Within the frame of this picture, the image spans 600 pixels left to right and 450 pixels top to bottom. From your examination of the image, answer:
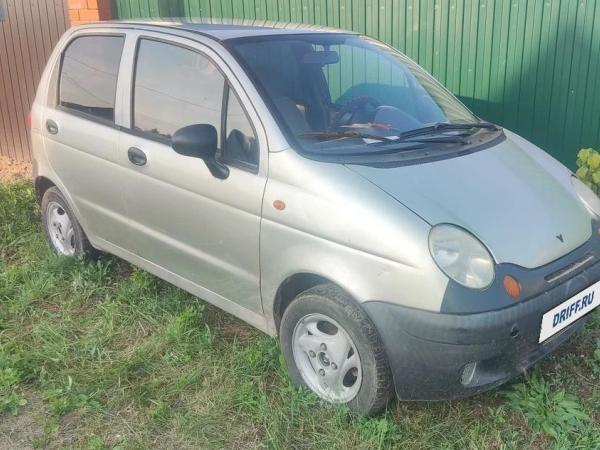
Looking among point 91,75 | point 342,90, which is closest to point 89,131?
point 91,75

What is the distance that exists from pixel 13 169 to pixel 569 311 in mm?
6975

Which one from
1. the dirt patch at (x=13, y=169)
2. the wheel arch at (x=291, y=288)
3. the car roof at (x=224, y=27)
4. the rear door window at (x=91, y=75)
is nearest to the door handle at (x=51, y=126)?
the rear door window at (x=91, y=75)

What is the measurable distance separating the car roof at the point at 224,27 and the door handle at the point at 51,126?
747mm

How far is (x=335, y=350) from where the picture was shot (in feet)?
9.58

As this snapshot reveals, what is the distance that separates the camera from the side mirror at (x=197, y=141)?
310cm

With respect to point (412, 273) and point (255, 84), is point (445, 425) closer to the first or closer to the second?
point (412, 273)

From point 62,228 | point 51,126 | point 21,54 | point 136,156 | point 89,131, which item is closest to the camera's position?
point 136,156

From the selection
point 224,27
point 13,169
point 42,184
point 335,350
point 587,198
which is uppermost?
point 224,27

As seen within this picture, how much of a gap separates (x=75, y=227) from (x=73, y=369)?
1306 mm

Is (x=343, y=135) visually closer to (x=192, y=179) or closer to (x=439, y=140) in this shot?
(x=439, y=140)

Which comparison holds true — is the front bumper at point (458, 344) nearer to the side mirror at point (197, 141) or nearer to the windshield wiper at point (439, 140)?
the windshield wiper at point (439, 140)

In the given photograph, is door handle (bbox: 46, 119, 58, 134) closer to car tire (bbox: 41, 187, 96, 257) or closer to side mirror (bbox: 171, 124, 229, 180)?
car tire (bbox: 41, 187, 96, 257)

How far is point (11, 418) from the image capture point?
317 centimetres

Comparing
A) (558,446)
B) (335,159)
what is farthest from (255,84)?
(558,446)
